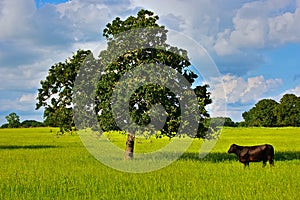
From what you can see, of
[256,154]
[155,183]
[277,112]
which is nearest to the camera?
[155,183]

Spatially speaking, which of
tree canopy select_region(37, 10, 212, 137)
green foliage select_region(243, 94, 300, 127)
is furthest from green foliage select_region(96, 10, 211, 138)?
green foliage select_region(243, 94, 300, 127)

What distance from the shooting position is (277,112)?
13250cm

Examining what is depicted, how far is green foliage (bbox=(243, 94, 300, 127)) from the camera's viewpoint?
128m

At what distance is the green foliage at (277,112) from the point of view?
5049 inches

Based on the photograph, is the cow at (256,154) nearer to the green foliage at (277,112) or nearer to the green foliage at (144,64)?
the green foliage at (144,64)

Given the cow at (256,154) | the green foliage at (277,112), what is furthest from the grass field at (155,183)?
the green foliage at (277,112)

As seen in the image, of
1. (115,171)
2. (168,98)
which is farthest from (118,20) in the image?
(115,171)

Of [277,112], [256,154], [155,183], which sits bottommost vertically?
[155,183]

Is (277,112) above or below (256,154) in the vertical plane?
above

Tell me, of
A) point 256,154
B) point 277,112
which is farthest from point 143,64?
point 277,112

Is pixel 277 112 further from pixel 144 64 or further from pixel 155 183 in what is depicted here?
pixel 155 183

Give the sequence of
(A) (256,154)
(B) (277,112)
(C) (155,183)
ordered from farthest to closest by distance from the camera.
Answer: (B) (277,112) → (A) (256,154) → (C) (155,183)

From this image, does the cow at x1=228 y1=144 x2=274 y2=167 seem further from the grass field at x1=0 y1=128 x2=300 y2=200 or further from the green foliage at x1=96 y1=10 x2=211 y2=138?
the green foliage at x1=96 y1=10 x2=211 y2=138

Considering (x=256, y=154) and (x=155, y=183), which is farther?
(x=256, y=154)
